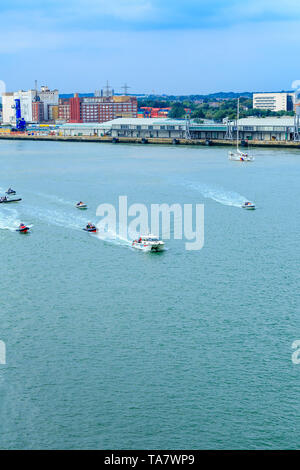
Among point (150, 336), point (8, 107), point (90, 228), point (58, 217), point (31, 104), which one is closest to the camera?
point (150, 336)

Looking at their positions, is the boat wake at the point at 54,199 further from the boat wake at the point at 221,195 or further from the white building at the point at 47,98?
the white building at the point at 47,98

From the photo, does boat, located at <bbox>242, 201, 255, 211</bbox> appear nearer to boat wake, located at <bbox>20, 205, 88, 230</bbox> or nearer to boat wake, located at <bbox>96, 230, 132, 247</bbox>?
boat wake, located at <bbox>20, 205, 88, 230</bbox>

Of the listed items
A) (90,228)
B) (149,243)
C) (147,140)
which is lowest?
(149,243)

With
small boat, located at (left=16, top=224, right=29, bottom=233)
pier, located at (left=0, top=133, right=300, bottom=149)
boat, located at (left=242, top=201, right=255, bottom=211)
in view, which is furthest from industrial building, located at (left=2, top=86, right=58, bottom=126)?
small boat, located at (left=16, top=224, right=29, bottom=233)

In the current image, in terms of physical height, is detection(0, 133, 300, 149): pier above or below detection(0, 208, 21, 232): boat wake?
above

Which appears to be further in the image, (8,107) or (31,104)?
(8,107)

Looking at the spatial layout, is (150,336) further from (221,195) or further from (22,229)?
(221,195)

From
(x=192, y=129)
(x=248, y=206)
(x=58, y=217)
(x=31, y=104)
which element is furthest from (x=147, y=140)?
(x=31, y=104)
